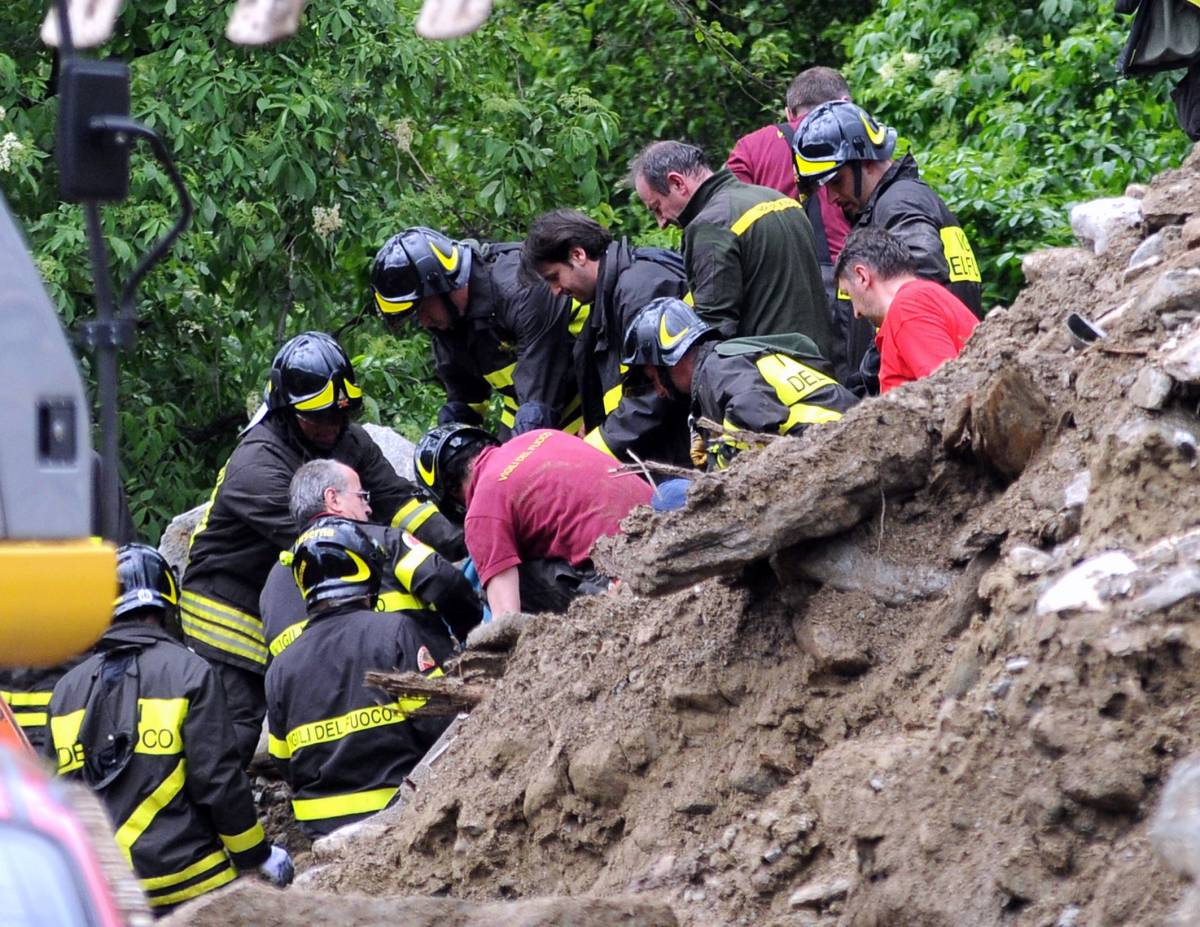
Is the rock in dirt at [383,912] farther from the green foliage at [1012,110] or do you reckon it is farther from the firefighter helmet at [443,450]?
the green foliage at [1012,110]

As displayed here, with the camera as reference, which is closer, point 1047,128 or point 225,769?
point 225,769

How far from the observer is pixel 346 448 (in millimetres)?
8773

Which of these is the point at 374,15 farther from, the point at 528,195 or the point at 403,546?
the point at 403,546

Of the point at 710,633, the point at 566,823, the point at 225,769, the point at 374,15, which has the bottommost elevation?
the point at 225,769

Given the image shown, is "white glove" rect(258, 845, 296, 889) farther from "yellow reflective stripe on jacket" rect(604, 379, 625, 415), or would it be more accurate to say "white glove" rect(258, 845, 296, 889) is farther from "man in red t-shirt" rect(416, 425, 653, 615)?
"yellow reflective stripe on jacket" rect(604, 379, 625, 415)

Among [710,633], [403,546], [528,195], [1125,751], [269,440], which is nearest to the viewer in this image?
[1125,751]

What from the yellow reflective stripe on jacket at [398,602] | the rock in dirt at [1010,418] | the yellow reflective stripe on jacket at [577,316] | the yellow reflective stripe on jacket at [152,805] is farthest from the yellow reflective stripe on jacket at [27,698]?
the rock in dirt at [1010,418]

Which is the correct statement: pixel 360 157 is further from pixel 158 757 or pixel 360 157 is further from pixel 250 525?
pixel 158 757

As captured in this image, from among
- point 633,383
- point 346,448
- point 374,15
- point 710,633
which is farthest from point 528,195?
point 710,633

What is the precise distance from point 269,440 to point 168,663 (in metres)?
1.72

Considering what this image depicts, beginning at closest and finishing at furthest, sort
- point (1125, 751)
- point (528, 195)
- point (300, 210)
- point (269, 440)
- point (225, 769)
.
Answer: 1. point (1125, 751)
2. point (225, 769)
3. point (269, 440)
4. point (300, 210)
5. point (528, 195)

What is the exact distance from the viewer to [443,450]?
8094 mm

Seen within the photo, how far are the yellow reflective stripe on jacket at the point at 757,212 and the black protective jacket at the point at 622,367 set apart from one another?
1.56 feet

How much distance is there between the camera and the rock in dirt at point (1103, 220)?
6.39 meters
